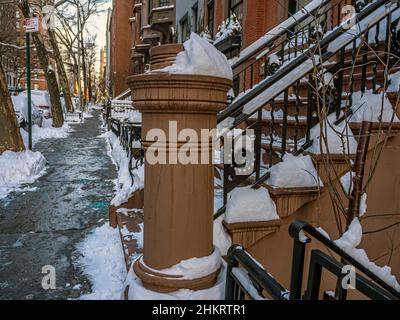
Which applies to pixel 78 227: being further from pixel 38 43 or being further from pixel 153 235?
pixel 38 43

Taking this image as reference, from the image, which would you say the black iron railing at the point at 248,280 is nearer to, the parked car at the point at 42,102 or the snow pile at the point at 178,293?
the snow pile at the point at 178,293

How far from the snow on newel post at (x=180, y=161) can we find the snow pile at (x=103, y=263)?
894 mm

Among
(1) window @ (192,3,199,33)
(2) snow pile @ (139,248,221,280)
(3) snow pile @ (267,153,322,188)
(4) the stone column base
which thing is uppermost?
(1) window @ (192,3,199,33)

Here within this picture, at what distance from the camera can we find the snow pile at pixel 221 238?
2.97 m

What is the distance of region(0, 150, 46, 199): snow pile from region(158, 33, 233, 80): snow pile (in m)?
5.61

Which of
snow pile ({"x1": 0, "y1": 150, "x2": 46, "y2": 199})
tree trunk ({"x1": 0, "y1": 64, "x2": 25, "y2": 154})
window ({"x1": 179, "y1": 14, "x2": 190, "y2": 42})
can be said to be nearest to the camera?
snow pile ({"x1": 0, "y1": 150, "x2": 46, "y2": 199})

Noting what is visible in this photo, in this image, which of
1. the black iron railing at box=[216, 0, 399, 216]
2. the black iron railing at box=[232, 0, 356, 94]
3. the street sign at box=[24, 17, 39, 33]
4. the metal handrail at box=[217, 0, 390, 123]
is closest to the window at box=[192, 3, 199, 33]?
the street sign at box=[24, 17, 39, 33]

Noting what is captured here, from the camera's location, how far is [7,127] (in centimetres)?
874

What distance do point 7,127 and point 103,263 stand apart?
6.58 m

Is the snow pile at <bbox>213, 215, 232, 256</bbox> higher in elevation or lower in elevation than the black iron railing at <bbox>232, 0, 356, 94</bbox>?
lower

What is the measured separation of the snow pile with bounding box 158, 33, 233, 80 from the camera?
2.11 metres

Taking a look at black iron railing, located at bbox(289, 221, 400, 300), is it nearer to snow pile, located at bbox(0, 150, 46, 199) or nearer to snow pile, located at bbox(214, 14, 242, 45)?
snow pile, located at bbox(0, 150, 46, 199)

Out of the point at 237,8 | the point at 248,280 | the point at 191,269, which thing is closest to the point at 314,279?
the point at 248,280

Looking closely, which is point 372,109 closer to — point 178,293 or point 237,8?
point 178,293
